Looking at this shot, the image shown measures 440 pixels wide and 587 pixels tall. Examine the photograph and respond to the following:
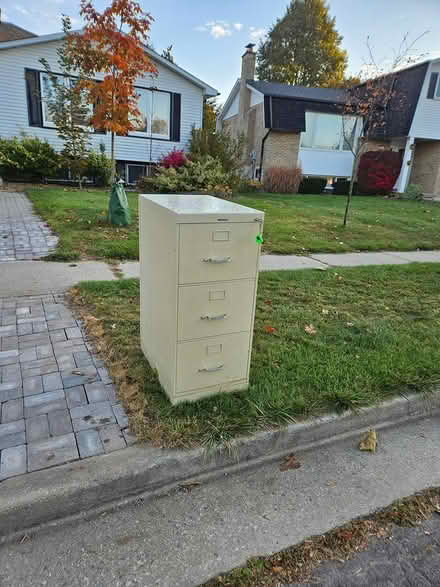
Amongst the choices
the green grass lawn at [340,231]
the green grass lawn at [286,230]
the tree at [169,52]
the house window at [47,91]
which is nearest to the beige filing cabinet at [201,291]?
the green grass lawn at [286,230]

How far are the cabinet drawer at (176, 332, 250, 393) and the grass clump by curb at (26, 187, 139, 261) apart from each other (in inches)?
144

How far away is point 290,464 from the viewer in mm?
2205

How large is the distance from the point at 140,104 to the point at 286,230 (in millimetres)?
10718

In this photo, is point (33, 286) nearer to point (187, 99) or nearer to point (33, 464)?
point (33, 464)

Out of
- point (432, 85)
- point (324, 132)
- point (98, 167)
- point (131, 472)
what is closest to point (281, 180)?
point (324, 132)

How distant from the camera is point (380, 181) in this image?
18.9m

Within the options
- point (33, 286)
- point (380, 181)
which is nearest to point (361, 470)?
point (33, 286)

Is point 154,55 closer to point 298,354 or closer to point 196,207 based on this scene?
point 196,207

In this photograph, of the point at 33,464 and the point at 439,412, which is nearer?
the point at 33,464

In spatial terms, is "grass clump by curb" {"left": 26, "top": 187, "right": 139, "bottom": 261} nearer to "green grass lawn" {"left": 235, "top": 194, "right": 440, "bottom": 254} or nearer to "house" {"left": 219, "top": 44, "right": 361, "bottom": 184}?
"green grass lawn" {"left": 235, "top": 194, "right": 440, "bottom": 254}

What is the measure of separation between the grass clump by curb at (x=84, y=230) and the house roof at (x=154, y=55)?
6384mm

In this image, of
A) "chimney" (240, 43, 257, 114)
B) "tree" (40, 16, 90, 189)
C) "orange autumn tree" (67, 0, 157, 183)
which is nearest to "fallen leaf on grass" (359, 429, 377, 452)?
"orange autumn tree" (67, 0, 157, 183)

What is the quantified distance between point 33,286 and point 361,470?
12.6ft

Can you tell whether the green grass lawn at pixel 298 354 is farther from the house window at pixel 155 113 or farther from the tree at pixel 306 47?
the tree at pixel 306 47
